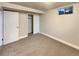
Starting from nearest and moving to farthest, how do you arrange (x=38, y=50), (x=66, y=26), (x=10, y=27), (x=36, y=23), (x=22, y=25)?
1. (x=38, y=50)
2. (x=66, y=26)
3. (x=10, y=27)
4. (x=22, y=25)
5. (x=36, y=23)

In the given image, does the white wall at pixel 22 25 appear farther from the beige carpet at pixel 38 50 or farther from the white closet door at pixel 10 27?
the beige carpet at pixel 38 50

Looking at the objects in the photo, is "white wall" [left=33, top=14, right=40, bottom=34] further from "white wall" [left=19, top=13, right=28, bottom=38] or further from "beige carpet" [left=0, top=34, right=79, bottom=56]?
"beige carpet" [left=0, top=34, right=79, bottom=56]

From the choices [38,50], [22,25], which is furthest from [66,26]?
[22,25]

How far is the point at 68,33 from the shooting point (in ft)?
14.7

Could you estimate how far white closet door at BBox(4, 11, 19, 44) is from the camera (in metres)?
4.52

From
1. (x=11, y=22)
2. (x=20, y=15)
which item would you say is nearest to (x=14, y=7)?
(x=11, y=22)

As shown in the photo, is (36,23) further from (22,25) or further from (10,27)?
(10,27)

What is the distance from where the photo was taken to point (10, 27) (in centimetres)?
484

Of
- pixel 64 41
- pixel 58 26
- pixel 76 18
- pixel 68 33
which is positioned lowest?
pixel 64 41

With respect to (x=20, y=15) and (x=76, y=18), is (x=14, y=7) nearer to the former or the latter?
(x=20, y=15)

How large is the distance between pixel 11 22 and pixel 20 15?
44.4 inches

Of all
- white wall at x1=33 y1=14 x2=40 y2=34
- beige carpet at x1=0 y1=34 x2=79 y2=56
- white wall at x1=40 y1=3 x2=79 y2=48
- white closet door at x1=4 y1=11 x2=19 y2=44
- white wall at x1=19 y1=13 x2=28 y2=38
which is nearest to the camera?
beige carpet at x1=0 y1=34 x2=79 y2=56

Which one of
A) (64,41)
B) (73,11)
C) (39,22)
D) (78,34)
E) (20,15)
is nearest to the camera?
(78,34)

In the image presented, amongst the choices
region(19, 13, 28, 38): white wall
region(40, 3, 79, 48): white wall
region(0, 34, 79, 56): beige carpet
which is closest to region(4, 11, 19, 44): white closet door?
region(19, 13, 28, 38): white wall
